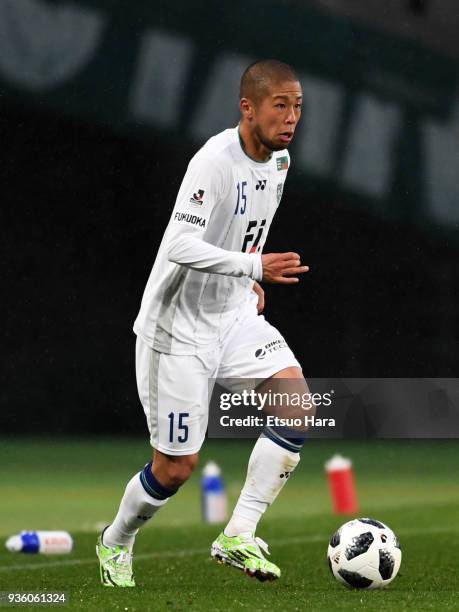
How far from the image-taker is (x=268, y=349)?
239 inches

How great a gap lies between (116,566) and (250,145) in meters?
1.90

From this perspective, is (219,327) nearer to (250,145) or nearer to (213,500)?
(250,145)

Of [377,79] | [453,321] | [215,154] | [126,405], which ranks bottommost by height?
[126,405]

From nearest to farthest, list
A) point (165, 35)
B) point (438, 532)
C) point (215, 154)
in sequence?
point (215, 154)
point (438, 532)
point (165, 35)

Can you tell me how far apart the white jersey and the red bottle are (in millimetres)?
4121

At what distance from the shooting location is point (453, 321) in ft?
44.9

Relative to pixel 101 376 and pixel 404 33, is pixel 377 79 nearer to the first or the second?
pixel 404 33

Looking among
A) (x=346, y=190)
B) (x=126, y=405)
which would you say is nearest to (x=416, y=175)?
(x=346, y=190)

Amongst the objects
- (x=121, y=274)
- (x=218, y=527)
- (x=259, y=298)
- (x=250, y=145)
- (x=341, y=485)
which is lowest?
(x=218, y=527)

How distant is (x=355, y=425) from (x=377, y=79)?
3.30 metres

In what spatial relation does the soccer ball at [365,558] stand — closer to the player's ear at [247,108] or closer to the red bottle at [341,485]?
the player's ear at [247,108]

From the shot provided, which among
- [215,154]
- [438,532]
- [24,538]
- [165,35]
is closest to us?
[215,154]

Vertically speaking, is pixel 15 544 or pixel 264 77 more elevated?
pixel 264 77

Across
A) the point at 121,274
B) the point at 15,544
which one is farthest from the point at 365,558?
the point at 121,274
